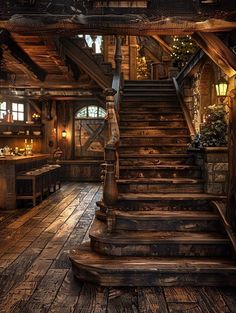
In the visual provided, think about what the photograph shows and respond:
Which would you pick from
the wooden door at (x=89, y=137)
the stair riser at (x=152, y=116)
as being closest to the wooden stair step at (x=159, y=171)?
the stair riser at (x=152, y=116)

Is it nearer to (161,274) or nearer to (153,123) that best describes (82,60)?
(153,123)

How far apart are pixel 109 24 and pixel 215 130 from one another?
2524 millimetres

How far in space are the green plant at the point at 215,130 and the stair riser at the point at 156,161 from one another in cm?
80

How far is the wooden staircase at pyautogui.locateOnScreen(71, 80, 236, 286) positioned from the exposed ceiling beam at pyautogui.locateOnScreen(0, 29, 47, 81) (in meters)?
3.14

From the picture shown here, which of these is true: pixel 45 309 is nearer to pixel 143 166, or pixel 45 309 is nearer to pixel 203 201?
pixel 203 201

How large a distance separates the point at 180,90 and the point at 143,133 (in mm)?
2294

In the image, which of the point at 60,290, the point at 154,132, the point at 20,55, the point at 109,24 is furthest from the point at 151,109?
the point at 60,290

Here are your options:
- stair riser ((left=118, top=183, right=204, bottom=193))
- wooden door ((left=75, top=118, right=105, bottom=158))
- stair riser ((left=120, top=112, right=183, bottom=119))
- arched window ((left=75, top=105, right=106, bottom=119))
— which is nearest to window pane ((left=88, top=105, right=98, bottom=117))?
arched window ((left=75, top=105, right=106, bottom=119))

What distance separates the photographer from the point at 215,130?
5.38 m

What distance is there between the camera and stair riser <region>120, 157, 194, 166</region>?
6.21 metres

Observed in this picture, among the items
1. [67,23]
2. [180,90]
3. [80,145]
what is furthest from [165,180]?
[80,145]

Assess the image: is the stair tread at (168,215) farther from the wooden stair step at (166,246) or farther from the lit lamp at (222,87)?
the lit lamp at (222,87)

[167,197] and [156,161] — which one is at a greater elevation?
[156,161]

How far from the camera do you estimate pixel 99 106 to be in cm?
→ 1387
